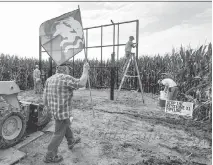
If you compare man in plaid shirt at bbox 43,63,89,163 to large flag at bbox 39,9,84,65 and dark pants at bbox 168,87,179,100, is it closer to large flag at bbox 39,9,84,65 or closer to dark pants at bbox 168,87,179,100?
large flag at bbox 39,9,84,65

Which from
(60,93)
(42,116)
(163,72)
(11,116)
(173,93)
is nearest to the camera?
(60,93)

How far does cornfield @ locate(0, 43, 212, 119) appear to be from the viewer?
5.36 metres

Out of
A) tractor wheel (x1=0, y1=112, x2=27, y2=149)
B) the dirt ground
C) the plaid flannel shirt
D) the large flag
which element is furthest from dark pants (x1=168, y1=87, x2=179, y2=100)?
tractor wheel (x1=0, y1=112, x2=27, y2=149)

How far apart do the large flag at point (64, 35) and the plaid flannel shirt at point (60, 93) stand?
2.29 metres

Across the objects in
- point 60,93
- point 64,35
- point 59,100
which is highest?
point 64,35

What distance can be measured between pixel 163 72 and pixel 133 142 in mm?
7615

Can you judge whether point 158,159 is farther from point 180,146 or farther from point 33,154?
point 33,154

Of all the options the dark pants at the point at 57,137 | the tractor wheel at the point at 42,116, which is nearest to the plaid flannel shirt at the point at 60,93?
the dark pants at the point at 57,137

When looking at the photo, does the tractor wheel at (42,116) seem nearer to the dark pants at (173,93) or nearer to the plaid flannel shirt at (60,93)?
the plaid flannel shirt at (60,93)

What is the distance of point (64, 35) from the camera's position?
17.4ft

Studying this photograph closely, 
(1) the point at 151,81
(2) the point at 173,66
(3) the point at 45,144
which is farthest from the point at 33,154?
(1) the point at 151,81

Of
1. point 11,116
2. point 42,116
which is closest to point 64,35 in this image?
point 42,116

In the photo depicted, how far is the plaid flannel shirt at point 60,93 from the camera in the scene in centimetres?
282

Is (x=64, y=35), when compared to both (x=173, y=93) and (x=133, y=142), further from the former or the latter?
(x=173, y=93)
